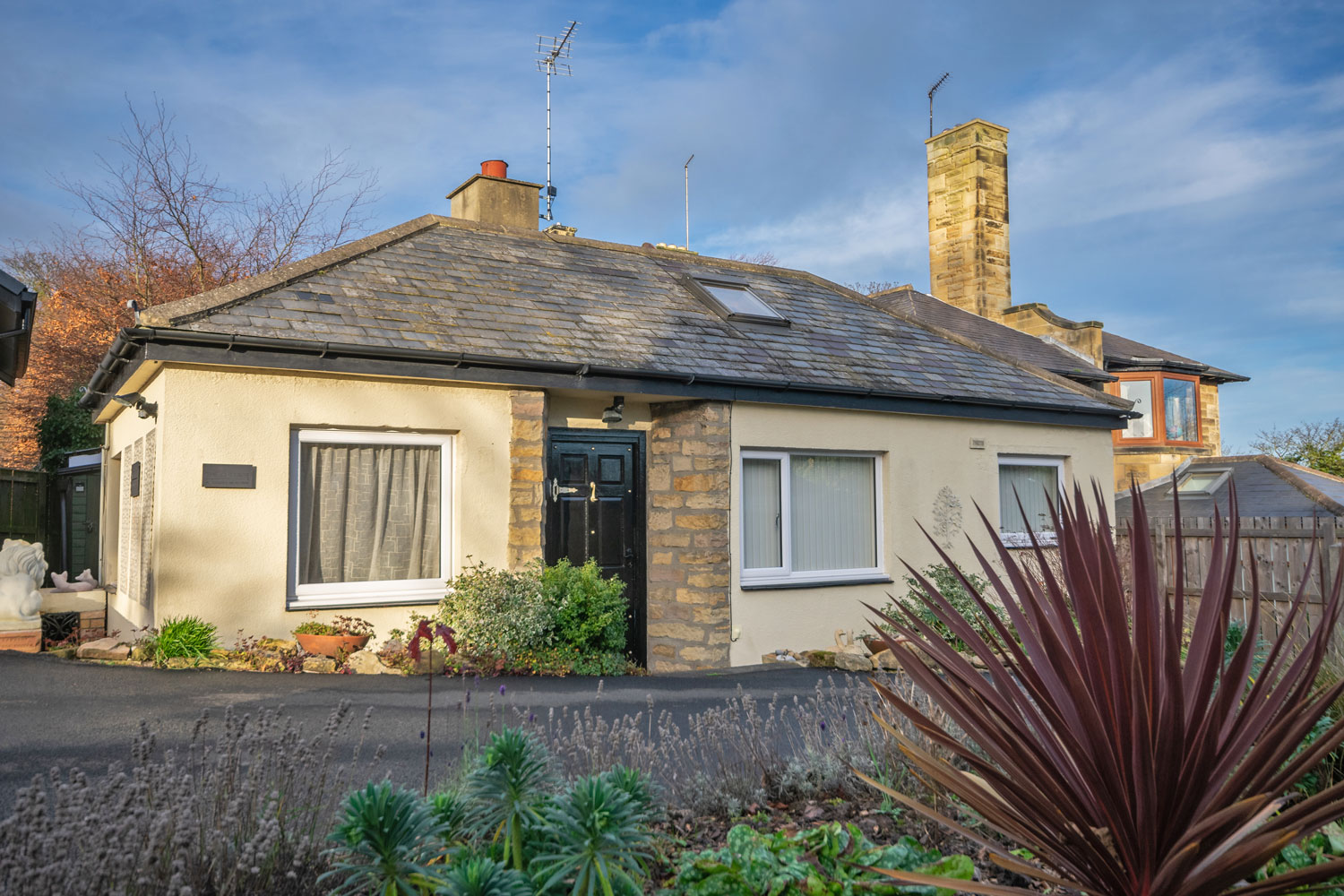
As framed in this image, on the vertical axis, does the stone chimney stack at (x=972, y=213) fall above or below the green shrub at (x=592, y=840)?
above

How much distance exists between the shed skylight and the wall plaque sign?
590 cm

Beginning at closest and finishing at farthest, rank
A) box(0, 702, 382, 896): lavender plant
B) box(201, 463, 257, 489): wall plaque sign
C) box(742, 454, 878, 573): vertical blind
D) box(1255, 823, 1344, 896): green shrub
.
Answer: box(0, 702, 382, 896): lavender plant
box(1255, 823, 1344, 896): green shrub
box(201, 463, 257, 489): wall plaque sign
box(742, 454, 878, 573): vertical blind

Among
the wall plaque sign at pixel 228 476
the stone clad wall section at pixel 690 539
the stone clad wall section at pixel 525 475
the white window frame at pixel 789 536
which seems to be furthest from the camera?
the white window frame at pixel 789 536

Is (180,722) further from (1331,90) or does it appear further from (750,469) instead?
(1331,90)

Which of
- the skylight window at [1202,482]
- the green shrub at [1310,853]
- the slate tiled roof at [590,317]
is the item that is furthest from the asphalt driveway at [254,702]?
the skylight window at [1202,482]

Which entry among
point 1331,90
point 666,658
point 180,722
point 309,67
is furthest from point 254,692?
point 1331,90

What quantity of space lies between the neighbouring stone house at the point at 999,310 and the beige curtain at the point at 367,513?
44.7ft

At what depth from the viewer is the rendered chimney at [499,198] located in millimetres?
12633

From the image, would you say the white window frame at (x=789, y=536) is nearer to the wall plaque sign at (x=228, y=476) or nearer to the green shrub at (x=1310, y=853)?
the wall plaque sign at (x=228, y=476)

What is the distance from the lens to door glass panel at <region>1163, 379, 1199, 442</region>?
23.0m

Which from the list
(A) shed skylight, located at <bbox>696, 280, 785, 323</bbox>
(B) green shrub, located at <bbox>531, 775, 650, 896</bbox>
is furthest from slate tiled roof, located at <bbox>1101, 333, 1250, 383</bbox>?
(B) green shrub, located at <bbox>531, 775, 650, 896</bbox>

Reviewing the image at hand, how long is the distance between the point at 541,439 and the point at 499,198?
16.8ft

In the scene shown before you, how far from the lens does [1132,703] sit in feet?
7.01

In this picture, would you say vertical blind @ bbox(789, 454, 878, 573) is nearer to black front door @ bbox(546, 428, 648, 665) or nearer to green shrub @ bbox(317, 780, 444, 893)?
black front door @ bbox(546, 428, 648, 665)
